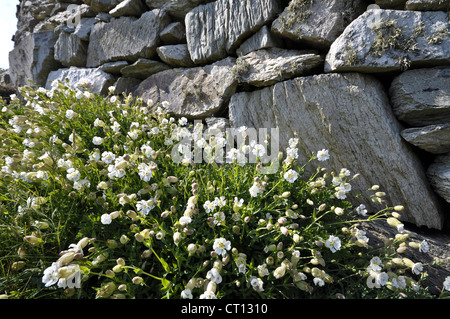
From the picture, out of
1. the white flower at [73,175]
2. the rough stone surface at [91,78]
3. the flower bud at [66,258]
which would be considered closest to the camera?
the flower bud at [66,258]

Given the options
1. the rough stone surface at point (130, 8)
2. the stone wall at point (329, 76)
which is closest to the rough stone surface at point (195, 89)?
the stone wall at point (329, 76)

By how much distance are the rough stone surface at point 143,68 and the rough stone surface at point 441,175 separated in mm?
3449

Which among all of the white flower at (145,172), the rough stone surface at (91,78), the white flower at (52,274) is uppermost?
the rough stone surface at (91,78)

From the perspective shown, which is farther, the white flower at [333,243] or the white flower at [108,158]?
the white flower at [108,158]

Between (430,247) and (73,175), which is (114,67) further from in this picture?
(430,247)

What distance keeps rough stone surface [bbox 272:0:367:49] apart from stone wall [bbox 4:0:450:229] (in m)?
0.01

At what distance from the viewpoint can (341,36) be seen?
8.32 ft

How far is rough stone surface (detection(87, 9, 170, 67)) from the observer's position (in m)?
3.80

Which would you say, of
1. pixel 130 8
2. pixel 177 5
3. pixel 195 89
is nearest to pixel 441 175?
pixel 195 89

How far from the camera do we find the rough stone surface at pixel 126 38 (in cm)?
380

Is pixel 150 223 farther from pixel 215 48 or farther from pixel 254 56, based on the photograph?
pixel 215 48

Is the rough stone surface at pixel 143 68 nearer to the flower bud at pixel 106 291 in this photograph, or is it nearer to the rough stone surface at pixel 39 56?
the rough stone surface at pixel 39 56

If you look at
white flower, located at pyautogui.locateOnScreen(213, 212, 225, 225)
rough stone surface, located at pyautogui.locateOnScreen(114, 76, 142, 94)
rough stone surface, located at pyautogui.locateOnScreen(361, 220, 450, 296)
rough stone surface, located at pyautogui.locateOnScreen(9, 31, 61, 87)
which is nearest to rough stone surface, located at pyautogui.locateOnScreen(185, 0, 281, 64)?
rough stone surface, located at pyautogui.locateOnScreen(114, 76, 142, 94)

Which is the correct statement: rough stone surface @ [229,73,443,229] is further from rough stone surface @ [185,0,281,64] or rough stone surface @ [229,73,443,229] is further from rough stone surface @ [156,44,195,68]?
rough stone surface @ [156,44,195,68]
